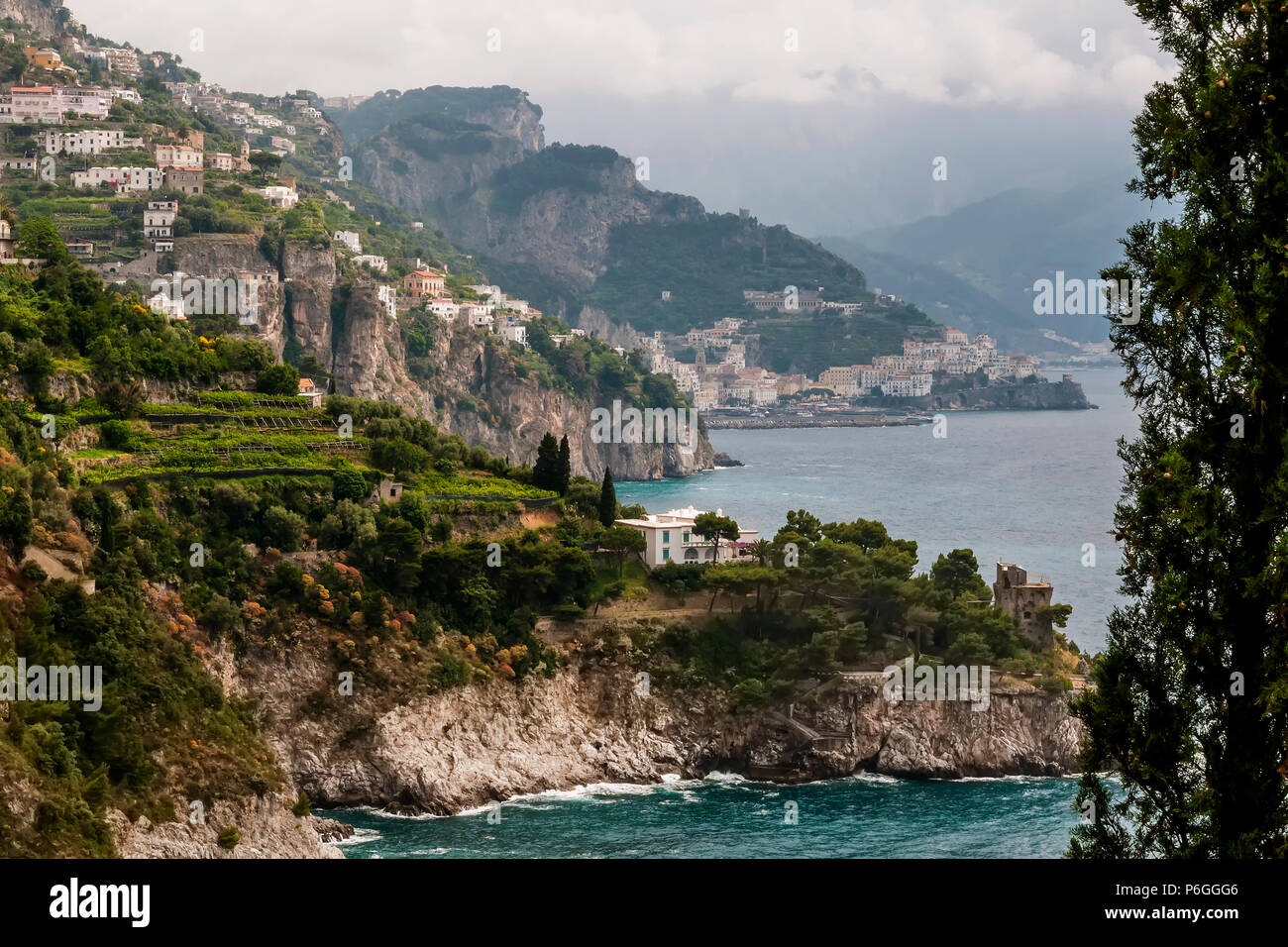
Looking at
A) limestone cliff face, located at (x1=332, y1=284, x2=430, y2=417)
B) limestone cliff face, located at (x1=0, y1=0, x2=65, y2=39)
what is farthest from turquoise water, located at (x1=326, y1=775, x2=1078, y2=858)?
limestone cliff face, located at (x1=0, y1=0, x2=65, y2=39)

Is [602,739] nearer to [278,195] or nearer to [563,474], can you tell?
[563,474]

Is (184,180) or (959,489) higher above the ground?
(184,180)

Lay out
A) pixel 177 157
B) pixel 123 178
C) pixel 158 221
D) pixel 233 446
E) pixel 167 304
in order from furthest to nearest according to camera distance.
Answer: pixel 177 157 → pixel 123 178 → pixel 158 221 → pixel 167 304 → pixel 233 446

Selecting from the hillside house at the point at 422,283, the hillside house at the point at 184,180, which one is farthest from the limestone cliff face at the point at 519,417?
the hillside house at the point at 184,180

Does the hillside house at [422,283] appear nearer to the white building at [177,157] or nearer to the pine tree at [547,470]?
the white building at [177,157]

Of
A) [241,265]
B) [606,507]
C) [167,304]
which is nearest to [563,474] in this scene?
[606,507]

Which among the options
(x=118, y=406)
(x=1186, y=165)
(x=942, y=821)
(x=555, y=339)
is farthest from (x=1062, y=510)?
(x=1186, y=165)

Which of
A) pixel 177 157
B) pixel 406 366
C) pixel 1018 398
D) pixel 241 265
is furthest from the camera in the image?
pixel 1018 398
